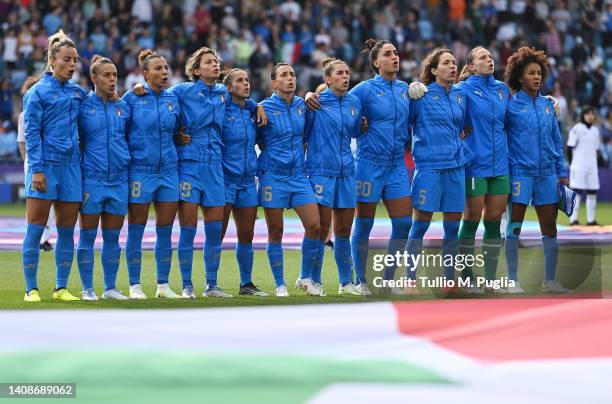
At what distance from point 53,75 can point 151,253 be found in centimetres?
478

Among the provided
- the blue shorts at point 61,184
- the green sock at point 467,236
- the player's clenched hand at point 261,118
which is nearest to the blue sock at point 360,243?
the green sock at point 467,236

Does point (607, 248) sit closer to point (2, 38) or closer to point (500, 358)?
point (500, 358)

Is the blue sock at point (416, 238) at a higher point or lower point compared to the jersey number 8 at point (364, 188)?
lower

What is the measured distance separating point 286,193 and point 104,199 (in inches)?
59.3

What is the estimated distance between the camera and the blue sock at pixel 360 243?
9852 mm

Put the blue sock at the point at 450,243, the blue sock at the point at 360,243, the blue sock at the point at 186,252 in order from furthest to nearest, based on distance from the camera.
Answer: the blue sock at the point at 360,243
the blue sock at the point at 186,252
the blue sock at the point at 450,243

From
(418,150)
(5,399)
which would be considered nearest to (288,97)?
(418,150)

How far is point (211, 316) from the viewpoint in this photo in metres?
5.87

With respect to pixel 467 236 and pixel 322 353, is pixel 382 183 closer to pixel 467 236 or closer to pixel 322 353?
pixel 467 236

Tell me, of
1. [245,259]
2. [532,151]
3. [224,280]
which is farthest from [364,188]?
[224,280]

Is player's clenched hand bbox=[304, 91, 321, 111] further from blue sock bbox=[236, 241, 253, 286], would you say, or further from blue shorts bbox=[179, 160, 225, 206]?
blue sock bbox=[236, 241, 253, 286]

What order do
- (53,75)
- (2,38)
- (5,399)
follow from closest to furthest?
(5,399), (53,75), (2,38)

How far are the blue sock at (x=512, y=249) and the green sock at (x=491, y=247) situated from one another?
0.11m

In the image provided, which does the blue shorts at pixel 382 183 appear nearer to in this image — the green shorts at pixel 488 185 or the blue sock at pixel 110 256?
the green shorts at pixel 488 185
